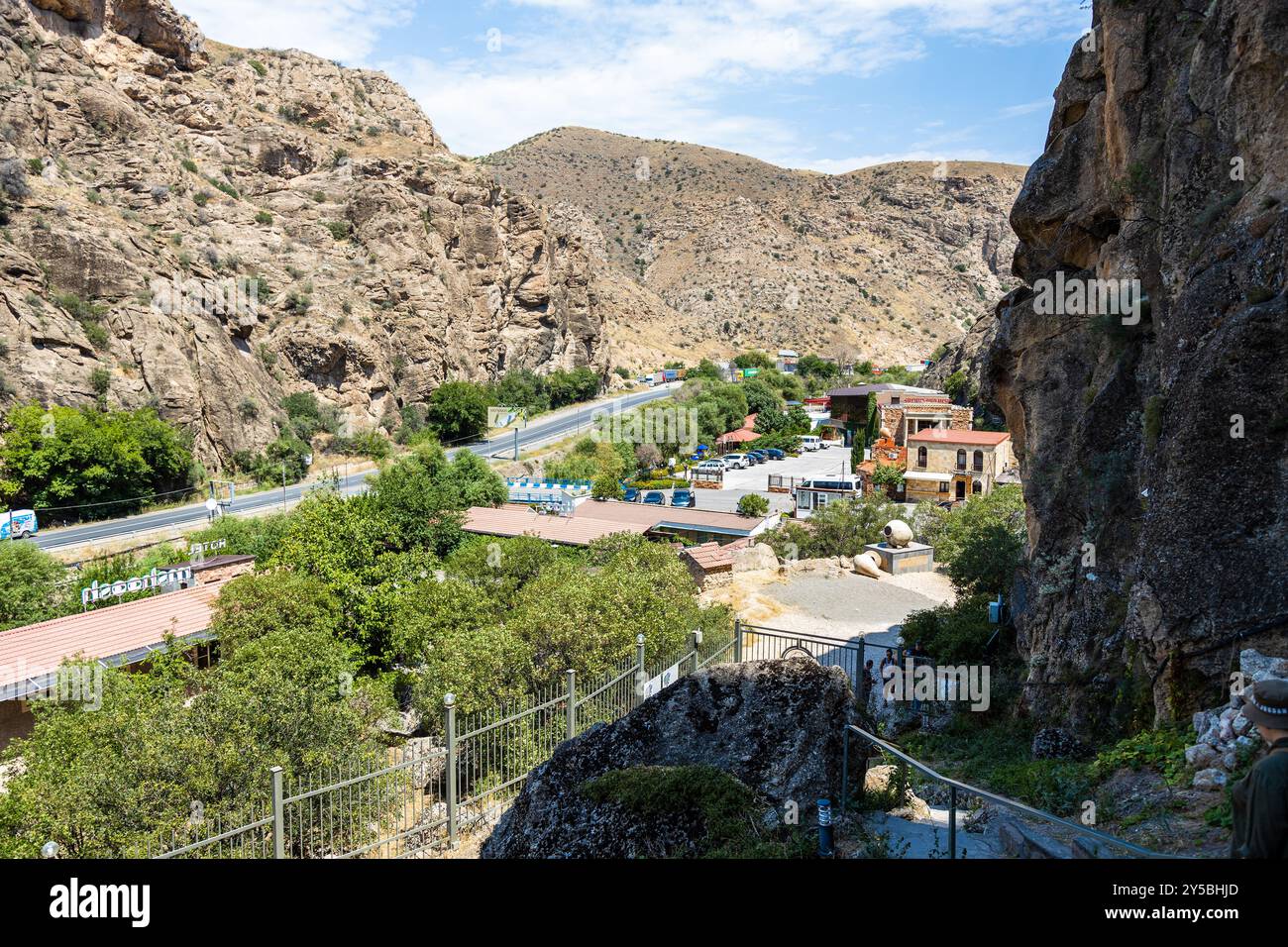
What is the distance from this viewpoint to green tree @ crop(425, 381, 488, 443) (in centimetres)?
5494

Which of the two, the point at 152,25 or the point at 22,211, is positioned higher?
the point at 152,25

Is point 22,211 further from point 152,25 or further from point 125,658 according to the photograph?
point 125,658

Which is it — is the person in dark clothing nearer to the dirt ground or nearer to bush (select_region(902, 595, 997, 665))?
bush (select_region(902, 595, 997, 665))

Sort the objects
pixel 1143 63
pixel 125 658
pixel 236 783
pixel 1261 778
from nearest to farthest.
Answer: pixel 1261 778 → pixel 236 783 → pixel 1143 63 → pixel 125 658

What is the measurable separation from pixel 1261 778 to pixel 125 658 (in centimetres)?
2071

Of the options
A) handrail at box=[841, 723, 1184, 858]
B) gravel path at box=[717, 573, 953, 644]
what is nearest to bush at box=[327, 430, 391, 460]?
gravel path at box=[717, 573, 953, 644]

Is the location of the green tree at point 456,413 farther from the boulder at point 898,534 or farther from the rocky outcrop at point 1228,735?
the rocky outcrop at point 1228,735

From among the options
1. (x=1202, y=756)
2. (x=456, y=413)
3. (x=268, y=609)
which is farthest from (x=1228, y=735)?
(x=456, y=413)

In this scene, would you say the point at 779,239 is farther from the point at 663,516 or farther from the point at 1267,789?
the point at 1267,789

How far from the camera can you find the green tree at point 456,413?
54.9 metres

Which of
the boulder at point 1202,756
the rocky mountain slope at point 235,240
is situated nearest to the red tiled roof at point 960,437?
the rocky mountain slope at point 235,240

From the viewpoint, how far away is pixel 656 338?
9506 centimetres

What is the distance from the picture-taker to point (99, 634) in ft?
63.7
